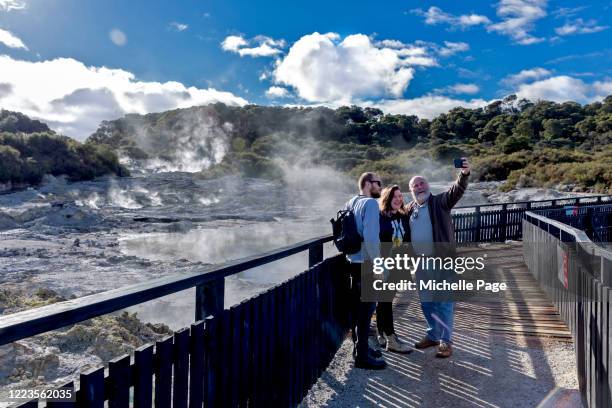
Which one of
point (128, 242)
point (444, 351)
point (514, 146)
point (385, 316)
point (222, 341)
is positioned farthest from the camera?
point (514, 146)

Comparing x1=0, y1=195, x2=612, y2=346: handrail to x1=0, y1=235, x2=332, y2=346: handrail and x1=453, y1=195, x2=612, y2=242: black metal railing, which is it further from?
x1=453, y1=195, x2=612, y2=242: black metal railing

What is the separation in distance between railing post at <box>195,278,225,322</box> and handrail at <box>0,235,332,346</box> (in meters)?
0.04

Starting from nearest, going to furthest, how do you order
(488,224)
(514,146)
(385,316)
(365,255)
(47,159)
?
(365,255) → (385,316) → (488,224) → (47,159) → (514,146)

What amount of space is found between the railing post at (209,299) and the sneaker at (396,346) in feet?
8.76

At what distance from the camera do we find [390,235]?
4430 mm

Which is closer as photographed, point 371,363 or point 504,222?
point 371,363

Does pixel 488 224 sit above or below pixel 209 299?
below

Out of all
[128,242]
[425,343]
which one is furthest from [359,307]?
[128,242]

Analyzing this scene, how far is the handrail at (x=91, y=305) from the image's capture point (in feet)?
4.77

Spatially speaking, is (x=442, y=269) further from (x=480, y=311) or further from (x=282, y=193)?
(x=282, y=193)

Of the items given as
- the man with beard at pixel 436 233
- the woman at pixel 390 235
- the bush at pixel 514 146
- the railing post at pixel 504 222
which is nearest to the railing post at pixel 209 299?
the woman at pixel 390 235

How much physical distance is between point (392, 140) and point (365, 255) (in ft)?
294

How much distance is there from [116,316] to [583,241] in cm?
606

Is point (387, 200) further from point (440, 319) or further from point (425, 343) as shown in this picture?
point (425, 343)
